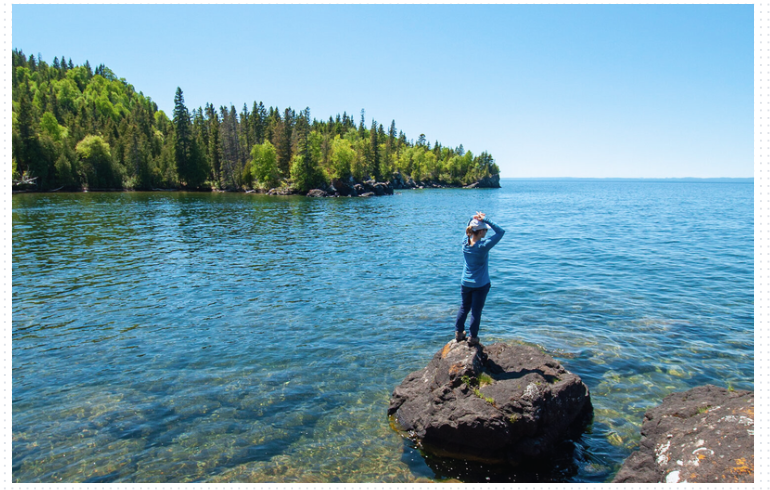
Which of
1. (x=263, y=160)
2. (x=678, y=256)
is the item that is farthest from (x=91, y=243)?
(x=263, y=160)

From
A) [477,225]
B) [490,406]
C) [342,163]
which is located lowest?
[490,406]

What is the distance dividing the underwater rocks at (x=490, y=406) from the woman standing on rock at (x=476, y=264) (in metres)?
0.69

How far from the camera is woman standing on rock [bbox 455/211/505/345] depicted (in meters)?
9.12

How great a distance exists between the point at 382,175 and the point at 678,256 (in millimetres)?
123214

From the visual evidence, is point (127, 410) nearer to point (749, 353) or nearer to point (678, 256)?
point (749, 353)

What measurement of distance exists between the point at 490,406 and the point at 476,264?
295 cm

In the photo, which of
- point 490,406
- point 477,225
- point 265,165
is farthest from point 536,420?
point 265,165

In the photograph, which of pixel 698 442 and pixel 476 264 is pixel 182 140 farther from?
pixel 698 442

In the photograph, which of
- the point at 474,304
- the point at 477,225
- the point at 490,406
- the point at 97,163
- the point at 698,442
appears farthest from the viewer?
the point at 97,163

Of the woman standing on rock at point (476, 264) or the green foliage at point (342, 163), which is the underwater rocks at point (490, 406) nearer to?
the woman standing on rock at point (476, 264)

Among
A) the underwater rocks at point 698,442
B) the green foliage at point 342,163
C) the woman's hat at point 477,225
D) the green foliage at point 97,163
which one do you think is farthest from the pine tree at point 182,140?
the underwater rocks at point 698,442

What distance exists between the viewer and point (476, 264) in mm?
9281

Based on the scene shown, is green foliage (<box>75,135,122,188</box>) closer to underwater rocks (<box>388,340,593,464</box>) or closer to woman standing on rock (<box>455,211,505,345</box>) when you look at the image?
underwater rocks (<box>388,340,593,464</box>)
